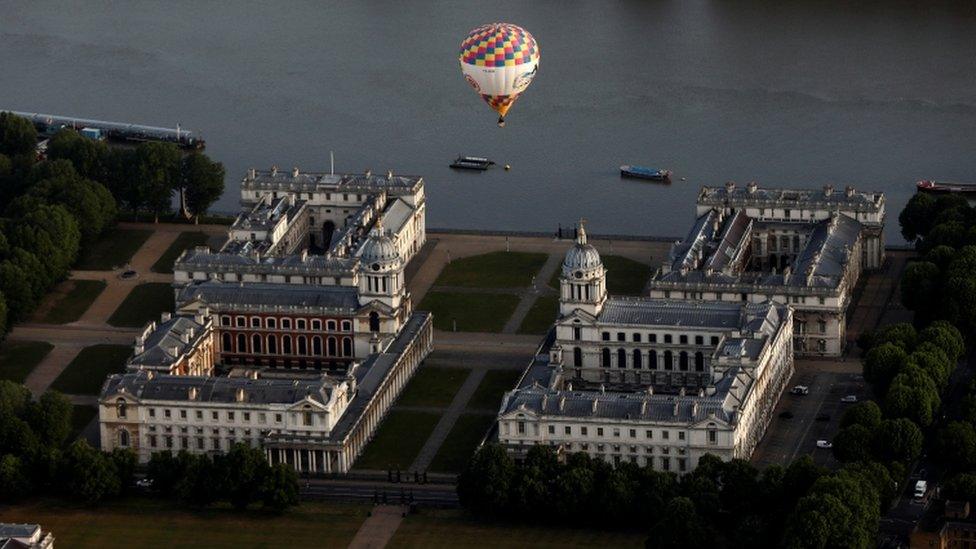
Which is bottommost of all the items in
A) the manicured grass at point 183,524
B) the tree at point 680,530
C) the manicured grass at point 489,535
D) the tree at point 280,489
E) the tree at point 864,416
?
the manicured grass at point 183,524

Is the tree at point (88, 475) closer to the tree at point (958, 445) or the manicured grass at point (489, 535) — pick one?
the manicured grass at point (489, 535)

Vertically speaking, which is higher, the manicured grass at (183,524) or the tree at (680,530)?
the tree at (680,530)

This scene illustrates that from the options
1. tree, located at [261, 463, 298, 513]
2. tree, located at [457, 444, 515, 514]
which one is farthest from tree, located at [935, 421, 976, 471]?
tree, located at [261, 463, 298, 513]

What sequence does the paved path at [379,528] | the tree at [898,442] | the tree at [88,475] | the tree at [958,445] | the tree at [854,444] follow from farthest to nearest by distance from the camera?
the tree at [88,475] < the tree at [898,442] < the tree at [854,444] < the tree at [958,445] < the paved path at [379,528]

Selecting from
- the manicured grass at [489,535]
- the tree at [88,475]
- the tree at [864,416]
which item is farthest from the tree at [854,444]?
the tree at [88,475]

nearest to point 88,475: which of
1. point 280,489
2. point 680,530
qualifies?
point 280,489

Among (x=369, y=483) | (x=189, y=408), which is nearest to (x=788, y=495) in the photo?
(x=369, y=483)

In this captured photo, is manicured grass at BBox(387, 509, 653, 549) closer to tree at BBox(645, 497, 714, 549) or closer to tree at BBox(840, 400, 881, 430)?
tree at BBox(645, 497, 714, 549)
